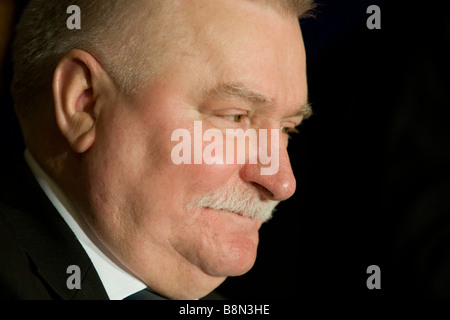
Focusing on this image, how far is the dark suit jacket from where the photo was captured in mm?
Result: 984

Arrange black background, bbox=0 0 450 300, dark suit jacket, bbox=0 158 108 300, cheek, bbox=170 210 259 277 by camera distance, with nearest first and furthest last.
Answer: dark suit jacket, bbox=0 158 108 300 → cheek, bbox=170 210 259 277 → black background, bbox=0 0 450 300

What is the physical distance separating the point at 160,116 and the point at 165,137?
4 centimetres

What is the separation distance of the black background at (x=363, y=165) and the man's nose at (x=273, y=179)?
53cm

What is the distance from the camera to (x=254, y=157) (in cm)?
112

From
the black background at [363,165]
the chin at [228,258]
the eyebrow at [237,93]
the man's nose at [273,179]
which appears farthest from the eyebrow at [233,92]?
the black background at [363,165]

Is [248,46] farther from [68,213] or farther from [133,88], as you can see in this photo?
[68,213]

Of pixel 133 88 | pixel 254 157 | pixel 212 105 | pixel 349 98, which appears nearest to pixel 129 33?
pixel 133 88

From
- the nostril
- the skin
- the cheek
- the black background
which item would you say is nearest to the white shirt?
the skin

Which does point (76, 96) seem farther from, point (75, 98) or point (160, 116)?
point (160, 116)

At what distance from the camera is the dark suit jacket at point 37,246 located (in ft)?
3.23

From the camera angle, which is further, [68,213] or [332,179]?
[332,179]

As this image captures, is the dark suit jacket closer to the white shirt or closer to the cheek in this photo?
the white shirt

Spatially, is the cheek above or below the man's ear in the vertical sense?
below

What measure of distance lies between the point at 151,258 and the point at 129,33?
44cm
